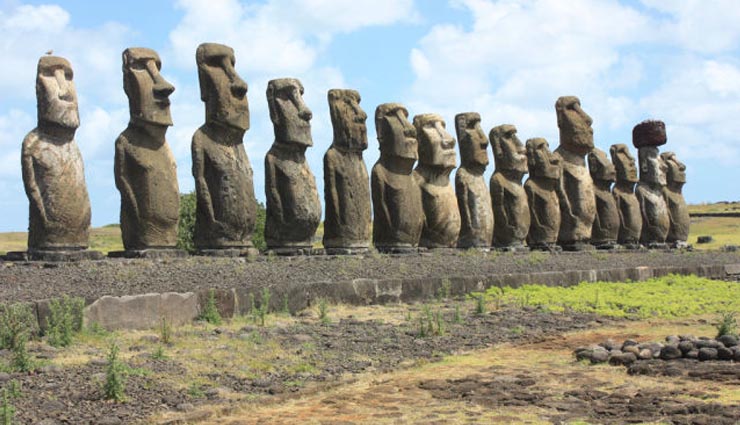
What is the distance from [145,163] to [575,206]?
12048 mm

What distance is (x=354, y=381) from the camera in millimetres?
6957

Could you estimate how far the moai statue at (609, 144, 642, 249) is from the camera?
76.9ft

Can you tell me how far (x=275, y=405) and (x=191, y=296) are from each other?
9.28 ft

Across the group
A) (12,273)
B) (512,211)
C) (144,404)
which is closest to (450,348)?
(144,404)

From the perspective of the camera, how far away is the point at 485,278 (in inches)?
516

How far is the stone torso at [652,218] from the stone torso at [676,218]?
32.3 inches

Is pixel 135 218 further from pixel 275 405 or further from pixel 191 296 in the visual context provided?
pixel 275 405

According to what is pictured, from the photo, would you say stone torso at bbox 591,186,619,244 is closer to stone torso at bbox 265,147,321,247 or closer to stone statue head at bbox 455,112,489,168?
stone statue head at bbox 455,112,489,168

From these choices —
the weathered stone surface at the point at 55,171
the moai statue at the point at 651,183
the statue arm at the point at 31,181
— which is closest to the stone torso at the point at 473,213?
the moai statue at the point at 651,183

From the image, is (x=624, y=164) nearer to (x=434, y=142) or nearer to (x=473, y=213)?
(x=473, y=213)

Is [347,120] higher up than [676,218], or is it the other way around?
[347,120]

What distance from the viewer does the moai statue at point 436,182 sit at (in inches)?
664

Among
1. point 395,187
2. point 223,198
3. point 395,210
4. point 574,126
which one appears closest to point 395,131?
point 395,187

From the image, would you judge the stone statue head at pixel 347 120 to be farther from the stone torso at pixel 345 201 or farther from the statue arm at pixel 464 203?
the statue arm at pixel 464 203
